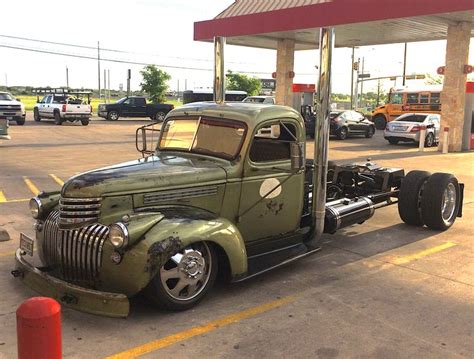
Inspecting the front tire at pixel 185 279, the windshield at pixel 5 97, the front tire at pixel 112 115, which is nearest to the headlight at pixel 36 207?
the front tire at pixel 185 279

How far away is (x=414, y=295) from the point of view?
4988 mm

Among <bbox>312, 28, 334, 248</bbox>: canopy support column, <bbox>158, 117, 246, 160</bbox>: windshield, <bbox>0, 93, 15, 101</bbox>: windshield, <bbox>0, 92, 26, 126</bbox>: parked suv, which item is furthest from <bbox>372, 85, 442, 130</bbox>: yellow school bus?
<bbox>158, 117, 246, 160</bbox>: windshield

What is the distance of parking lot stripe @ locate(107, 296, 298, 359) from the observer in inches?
147

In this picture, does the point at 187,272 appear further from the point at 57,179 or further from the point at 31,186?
the point at 57,179

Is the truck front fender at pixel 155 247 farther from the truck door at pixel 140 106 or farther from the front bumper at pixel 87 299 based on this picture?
the truck door at pixel 140 106

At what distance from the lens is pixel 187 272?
4.42 metres

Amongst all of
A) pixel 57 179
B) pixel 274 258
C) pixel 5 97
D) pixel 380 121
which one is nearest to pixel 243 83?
pixel 380 121

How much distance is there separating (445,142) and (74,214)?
17.8 metres

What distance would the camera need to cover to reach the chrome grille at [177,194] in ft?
14.9

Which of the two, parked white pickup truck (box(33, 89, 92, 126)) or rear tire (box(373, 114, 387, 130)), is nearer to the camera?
parked white pickup truck (box(33, 89, 92, 126))

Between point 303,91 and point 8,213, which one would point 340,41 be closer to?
point 303,91

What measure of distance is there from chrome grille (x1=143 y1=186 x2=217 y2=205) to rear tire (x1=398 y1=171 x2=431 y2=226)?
3.71m

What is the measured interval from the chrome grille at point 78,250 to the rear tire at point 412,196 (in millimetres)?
4794

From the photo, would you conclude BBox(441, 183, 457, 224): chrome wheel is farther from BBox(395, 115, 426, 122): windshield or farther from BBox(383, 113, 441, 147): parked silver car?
BBox(395, 115, 426, 122): windshield
